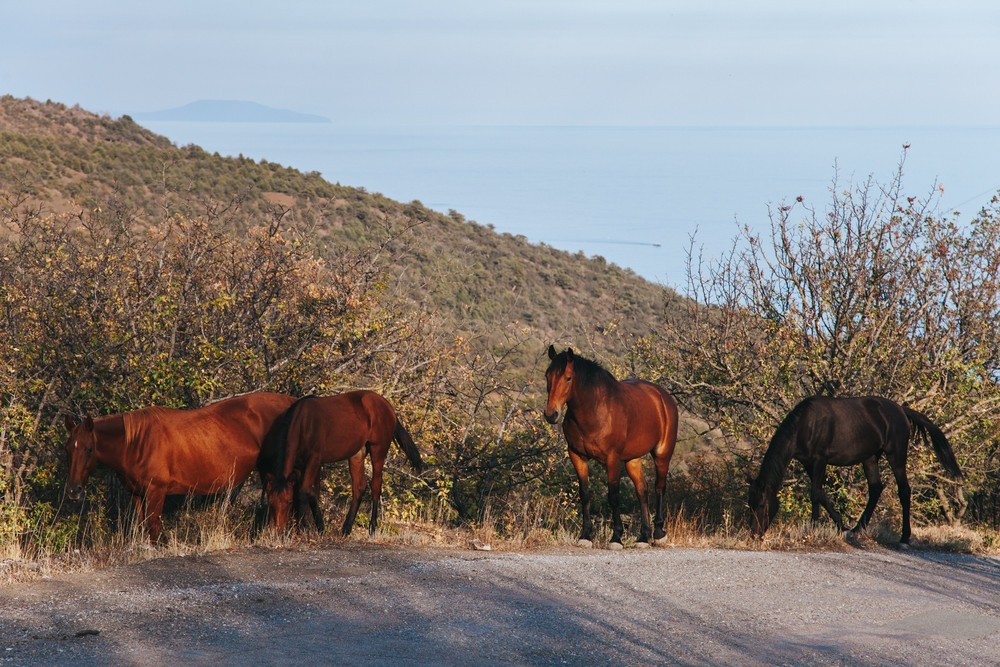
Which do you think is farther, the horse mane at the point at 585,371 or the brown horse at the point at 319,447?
the horse mane at the point at 585,371

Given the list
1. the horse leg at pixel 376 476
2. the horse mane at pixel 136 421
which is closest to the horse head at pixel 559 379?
the horse leg at pixel 376 476

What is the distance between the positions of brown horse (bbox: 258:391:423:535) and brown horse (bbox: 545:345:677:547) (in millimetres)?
1876

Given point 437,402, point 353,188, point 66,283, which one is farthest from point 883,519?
point 353,188

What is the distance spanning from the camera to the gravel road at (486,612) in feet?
20.6

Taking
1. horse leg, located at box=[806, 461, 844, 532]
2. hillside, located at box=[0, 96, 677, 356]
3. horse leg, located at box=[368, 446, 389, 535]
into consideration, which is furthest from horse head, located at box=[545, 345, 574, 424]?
hillside, located at box=[0, 96, 677, 356]

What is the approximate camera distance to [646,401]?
11914mm

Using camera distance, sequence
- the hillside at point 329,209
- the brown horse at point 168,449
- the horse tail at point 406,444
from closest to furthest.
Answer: the brown horse at point 168,449 < the horse tail at point 406,444 < the hillside at point 329,209

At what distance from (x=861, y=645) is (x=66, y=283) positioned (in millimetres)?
10339

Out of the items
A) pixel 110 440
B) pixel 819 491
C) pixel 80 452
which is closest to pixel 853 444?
pixel 819 491

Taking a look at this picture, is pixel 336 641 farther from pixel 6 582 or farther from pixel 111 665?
pixel 6 582

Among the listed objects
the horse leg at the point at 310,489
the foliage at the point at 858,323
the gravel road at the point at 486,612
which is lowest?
the gravel road at the point at 486,612

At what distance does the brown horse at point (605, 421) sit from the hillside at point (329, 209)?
23.3 m

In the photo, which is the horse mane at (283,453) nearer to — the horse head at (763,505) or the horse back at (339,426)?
the horse back at (339,426)

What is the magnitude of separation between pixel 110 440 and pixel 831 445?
773 centimetres
